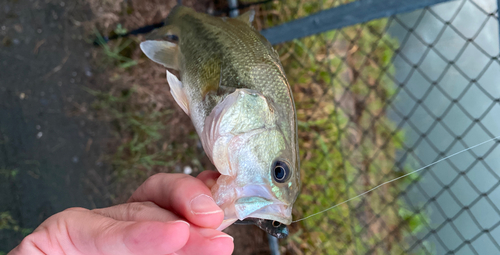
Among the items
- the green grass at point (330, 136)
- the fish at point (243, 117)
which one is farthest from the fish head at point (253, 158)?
the green grass at point (330, 136)

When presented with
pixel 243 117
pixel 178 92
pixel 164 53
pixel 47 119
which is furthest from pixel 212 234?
pixel 47 119

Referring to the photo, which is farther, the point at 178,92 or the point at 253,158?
the point at 178,92

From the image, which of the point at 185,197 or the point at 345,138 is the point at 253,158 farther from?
the point at 345,138

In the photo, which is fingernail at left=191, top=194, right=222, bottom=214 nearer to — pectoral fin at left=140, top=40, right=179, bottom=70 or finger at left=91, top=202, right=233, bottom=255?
finger at left=91, top=202, right=233, bottom=255

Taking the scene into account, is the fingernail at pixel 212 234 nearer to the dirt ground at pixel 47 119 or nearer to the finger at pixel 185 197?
the finger at pixel 185 197

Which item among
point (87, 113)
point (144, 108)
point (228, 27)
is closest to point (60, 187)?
point (87, 113)

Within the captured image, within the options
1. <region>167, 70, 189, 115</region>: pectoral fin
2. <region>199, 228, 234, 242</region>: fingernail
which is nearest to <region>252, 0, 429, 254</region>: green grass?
<region>167, 70, 189, 115</region>: pectoral fin

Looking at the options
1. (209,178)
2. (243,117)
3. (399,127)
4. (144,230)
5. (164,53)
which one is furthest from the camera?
(399,127)

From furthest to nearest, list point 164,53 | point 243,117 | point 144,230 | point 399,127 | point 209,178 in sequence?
point 399,127, point 164,53, point 209,178, point 243,117, point 144,230
